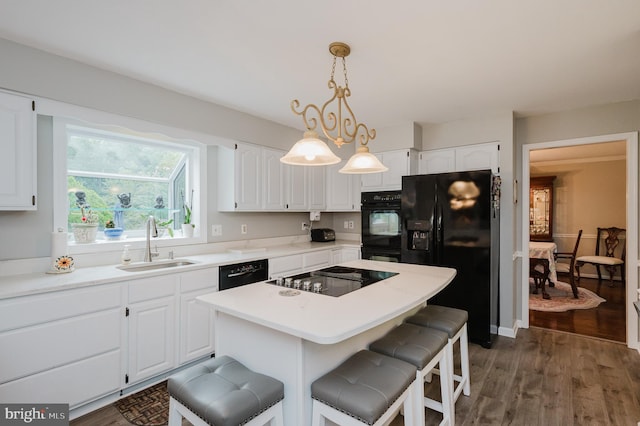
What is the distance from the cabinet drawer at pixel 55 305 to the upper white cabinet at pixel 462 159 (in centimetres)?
351

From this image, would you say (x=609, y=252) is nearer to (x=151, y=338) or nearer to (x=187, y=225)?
(x=187, y=225)

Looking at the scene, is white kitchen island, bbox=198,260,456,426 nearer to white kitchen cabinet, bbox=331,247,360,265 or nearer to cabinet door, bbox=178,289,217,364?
cabinet door, bbox=178,289,217,364

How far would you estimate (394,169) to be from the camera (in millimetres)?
4105

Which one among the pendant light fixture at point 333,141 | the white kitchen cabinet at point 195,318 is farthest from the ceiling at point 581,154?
the white kitchen cabinet at point 195,318

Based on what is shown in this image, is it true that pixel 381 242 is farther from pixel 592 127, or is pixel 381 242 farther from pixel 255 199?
pixel 592 127

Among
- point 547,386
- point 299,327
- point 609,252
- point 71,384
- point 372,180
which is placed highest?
point 372,180

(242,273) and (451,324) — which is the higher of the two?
(242,273)

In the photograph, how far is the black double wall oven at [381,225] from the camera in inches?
154

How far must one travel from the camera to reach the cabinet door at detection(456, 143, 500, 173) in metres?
3.62

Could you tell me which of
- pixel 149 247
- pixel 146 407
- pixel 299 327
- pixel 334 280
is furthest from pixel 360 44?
pixel 146 407

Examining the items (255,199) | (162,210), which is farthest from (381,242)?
(162,210)

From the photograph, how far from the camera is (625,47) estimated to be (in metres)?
2.17

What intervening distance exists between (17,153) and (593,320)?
19.2ft

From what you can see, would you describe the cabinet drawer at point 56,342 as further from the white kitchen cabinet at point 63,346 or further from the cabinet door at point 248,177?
the cabinet door at point 248,177
